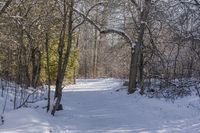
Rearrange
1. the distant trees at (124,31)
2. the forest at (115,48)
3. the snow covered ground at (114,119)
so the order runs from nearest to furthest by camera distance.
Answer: the snow covered ground at (114,119) < the forest at (115,48) < the distant trees at (124,31)

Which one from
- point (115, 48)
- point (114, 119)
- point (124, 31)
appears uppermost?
point (124, 31)

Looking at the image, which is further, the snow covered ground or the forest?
the forest

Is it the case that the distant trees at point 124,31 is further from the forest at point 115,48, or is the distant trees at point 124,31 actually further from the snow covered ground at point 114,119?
the snow covered ground at point 114,119

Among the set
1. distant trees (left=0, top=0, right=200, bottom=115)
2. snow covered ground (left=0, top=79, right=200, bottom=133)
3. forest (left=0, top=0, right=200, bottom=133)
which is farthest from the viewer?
distant trees (left=0, top=0, right=200, bottom=115)

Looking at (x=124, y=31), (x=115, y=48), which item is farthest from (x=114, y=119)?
(x=115, y=48)

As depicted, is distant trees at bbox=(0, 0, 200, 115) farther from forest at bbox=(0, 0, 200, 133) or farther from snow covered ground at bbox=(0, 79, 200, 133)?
snow covered ground at bbox=(0, 79, 200, 133)

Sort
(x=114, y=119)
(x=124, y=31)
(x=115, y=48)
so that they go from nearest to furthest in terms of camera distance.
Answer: (x=114, y=119)
(x=124, y=31)
(x=115, y=48)

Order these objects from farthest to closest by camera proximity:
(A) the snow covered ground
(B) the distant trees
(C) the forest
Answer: (B) the distant trees → (C) the forest → (A) the snow covered ground

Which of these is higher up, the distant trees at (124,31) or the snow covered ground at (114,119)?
the distant trees at (124,31)

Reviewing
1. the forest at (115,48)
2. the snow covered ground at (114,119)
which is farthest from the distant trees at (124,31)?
the snow covered ground at (114,119)

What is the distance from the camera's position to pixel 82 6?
797 inches

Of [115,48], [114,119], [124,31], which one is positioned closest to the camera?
[114,119]

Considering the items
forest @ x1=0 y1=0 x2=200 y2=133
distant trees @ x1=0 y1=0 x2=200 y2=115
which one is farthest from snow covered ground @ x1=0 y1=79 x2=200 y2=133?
distant trees @ x1=0 y1=0 x2=200 y2=115

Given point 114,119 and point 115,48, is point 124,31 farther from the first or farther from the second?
point 114,119
